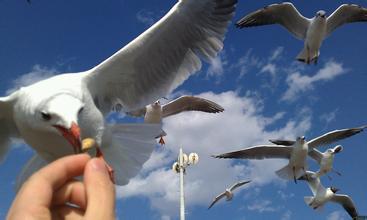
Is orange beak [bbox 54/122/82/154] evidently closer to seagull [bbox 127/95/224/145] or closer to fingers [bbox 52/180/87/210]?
fingers [bbox 52/180/87/210]

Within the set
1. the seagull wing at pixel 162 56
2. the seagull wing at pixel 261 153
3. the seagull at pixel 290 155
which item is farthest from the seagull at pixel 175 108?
the seagull wing at pixel 162 56

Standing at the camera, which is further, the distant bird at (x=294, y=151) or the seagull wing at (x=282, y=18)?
the distant bird at (x=294, y=151)

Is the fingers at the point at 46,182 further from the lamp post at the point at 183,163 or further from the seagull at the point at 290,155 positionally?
the lamp post at the point at 183,163

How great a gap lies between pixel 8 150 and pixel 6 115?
0.98 ft

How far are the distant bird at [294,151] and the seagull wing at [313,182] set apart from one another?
1.89 meters

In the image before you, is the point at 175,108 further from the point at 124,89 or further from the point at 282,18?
the point at 124,89

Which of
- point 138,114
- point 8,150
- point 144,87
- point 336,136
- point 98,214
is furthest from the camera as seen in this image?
point 336,136

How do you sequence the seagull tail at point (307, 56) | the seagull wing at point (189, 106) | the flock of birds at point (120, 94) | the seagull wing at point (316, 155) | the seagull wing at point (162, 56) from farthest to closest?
the seagull wing at point (316, 155) → the seagull tail at point (307, 56) → the seagull wing at point (189, 106) → the seagull wing at point (162, 56) → the flock of birds at point (120, 94)

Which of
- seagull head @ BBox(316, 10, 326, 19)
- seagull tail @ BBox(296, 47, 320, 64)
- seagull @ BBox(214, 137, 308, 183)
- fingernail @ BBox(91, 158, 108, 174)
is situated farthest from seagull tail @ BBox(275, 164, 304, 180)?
fingernail @ BBox(91, 158, 108, 174)

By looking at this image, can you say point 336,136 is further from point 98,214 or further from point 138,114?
point 98,214

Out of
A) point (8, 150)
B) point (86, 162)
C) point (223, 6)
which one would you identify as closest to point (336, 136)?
point (223, 6)

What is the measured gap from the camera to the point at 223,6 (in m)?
3.46

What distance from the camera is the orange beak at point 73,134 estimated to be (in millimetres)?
1942

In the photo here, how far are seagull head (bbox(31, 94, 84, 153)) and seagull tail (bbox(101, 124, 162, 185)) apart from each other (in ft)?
1.87
